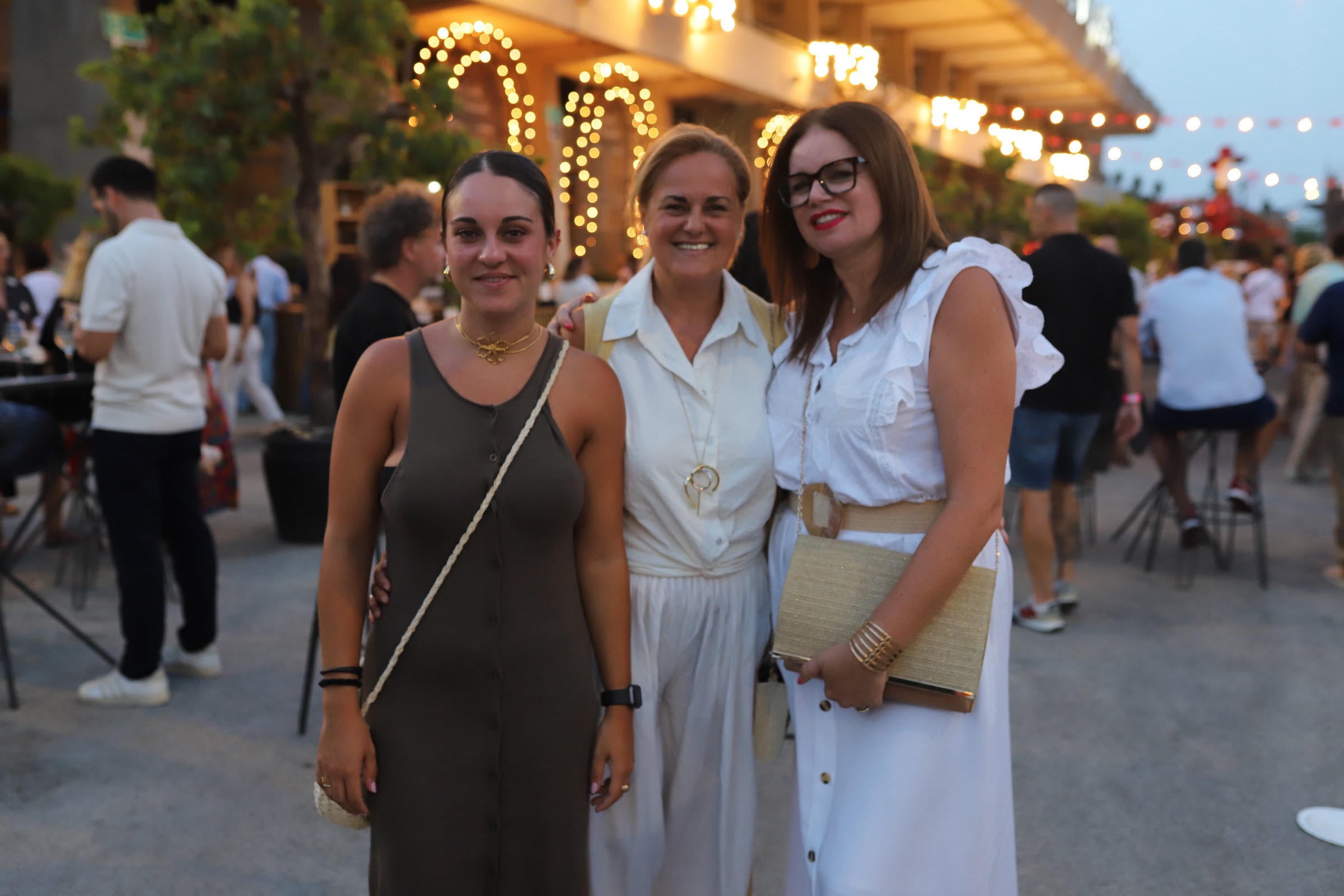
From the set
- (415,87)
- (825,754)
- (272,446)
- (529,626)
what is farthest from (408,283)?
(415,87)

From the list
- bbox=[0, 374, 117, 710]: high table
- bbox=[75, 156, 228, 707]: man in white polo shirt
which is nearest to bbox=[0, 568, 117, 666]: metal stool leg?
bbox=[0, 374, 117, 710]: high table

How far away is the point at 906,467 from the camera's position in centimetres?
192

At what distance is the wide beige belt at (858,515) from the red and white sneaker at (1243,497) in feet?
17.5

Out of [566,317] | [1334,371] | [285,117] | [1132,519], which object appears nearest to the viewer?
[566,317]

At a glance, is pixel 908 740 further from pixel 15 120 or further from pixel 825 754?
pixel 15 120

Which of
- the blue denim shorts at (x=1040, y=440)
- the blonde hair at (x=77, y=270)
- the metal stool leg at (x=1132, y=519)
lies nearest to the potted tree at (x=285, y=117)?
the blonde hair at (x=77, y=270)

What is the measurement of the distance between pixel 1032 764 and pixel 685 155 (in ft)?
8.92

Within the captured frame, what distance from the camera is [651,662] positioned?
225 cm

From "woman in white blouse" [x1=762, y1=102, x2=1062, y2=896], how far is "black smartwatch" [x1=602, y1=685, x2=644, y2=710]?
0.33 m

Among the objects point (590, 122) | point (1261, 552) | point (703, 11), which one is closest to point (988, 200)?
point (703, 11)

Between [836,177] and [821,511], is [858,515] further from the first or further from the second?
[836,177]

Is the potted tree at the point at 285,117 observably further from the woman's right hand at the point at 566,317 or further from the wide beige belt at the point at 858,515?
the wide beige belt at the point at 858,515

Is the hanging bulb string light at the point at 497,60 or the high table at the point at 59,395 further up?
the hanging bulb string light at the point at 497,60

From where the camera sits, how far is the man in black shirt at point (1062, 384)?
17.6ft
